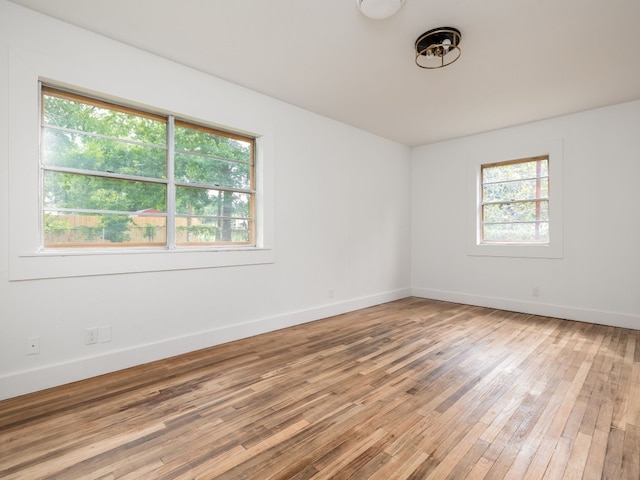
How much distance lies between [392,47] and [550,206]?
3332mm

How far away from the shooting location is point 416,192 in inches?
231

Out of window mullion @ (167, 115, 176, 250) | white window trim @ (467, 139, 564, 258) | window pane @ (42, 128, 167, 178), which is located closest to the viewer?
window pane @ (42, 128, 167, 178)

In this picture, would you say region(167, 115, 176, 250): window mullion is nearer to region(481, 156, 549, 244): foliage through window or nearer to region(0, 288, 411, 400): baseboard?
region(0, 288, 411, 400): baseboard

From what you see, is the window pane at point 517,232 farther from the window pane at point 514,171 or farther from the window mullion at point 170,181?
the window mullion at point 170,181

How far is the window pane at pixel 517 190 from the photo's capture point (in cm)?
459

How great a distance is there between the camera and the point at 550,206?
14.5 feet

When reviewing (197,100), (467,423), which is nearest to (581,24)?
(467,423)

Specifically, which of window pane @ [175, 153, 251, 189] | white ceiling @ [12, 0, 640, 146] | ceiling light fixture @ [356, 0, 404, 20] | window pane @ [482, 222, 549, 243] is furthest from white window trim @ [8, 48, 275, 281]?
window pane @ [482, 222, 549, 243]

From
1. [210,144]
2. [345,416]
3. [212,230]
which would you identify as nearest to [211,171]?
[210,144]

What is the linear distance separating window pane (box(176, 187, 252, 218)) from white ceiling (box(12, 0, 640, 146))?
1.21m

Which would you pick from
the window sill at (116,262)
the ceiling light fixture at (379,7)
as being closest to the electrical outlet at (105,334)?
the window sill at (116,262)

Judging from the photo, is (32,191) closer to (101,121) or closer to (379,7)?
(101,121)

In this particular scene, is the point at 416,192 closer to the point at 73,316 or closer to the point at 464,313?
the point at 464,313

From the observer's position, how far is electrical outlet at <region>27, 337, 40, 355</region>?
2.29 metres
